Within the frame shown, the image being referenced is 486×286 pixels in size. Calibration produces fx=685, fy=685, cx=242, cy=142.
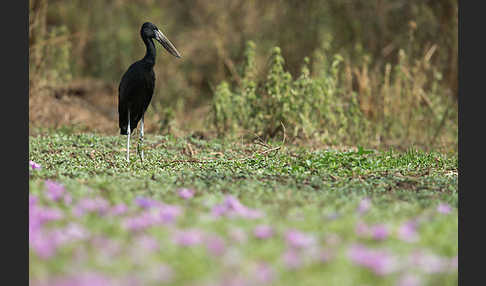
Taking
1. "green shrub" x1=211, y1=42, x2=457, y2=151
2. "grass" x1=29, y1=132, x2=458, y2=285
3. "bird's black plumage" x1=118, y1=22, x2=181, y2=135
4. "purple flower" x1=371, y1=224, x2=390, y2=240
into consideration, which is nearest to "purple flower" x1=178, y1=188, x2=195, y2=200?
"grass" x1=29, y1=132, x2=458, y2=285

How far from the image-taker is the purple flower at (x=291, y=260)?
269 centimetres

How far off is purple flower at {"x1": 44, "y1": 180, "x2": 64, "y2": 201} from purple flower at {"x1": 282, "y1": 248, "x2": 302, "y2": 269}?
1.52 meters

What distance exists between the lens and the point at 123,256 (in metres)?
2.78

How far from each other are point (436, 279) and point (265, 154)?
3444 millimetres

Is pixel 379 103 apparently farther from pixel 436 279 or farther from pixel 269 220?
pixel 436 279

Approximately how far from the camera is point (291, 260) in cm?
272

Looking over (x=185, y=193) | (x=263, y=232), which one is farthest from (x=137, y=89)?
(x=263, y=232)

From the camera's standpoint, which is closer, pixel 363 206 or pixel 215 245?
pixel 215 245

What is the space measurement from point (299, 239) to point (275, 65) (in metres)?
5.05

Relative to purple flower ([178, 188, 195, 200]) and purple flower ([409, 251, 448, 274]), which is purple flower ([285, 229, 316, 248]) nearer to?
purple flower ([409, 251, 448, 274])

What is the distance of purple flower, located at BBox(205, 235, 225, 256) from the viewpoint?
283 cm

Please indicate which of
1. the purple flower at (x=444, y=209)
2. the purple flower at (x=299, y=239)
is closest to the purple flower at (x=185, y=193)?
the purple flower at (x=299, y=239)

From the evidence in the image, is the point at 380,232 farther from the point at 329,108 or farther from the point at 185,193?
the point at 329,108

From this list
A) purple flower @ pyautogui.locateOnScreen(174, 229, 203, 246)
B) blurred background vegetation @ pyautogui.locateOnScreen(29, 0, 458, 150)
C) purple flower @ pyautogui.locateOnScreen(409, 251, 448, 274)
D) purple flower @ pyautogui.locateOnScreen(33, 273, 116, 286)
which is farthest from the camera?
blurred background vegetation @ pyautogui.locateOnScreen(29, 0, 458, 150)
